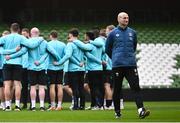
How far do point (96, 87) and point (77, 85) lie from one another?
0.63m

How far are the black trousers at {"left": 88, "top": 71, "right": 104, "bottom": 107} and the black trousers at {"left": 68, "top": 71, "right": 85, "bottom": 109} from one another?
379 millimetres

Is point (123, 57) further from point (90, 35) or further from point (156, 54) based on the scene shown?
point (156, 54)

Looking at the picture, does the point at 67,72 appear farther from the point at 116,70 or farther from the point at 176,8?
the point at 176,8

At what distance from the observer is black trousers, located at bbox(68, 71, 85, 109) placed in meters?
21.8

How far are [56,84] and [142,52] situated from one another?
11536 mm

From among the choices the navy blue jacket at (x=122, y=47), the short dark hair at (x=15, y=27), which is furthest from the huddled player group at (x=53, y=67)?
the navy blue jacket at (x=122, y=47)

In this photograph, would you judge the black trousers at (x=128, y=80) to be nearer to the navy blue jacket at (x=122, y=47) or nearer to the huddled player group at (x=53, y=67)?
the navy blue jacket at (x=122, y=47)

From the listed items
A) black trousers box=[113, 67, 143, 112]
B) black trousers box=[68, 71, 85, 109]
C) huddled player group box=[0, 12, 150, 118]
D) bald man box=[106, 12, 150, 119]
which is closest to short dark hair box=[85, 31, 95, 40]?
huddled player group box=[0, 12, 150, 118]

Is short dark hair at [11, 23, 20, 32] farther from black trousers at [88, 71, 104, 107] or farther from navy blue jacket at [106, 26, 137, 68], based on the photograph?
navy blue jacket at [106, 26, 137, 68]

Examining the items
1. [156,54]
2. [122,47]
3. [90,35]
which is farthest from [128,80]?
[156,54]

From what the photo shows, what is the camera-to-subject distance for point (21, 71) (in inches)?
854

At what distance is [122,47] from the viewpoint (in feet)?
57.7

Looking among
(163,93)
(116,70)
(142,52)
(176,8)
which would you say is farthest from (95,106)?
(176,8)

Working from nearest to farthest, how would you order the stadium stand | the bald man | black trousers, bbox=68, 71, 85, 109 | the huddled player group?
the bald man < the huddled player group < black trousers, bbox=68, 71, 85, 109 < the stadium stand
